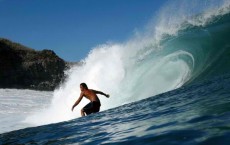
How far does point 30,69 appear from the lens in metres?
59.2

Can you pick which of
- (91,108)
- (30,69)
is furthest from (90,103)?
(30,69)

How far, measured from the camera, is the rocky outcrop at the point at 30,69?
54.5m

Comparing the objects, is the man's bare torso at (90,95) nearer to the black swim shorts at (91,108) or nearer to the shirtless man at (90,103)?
the shirtless man at (90,103)

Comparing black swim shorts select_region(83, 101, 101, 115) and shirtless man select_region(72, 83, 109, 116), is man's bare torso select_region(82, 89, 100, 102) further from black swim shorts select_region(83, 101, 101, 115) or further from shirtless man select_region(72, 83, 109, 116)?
black swim shorts select_region(83, 101, 101, 115)

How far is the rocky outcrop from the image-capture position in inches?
2147

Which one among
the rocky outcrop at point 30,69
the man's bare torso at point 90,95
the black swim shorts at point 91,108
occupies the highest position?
the rocky outcrop at point 30,69

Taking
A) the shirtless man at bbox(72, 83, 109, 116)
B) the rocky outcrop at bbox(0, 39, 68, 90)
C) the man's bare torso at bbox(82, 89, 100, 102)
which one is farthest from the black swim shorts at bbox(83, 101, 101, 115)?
the rocky outcrop at bbox(0, 39, 68, 90)

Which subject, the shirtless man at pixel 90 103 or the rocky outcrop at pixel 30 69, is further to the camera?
the rocky outcrop at pixel 30 69

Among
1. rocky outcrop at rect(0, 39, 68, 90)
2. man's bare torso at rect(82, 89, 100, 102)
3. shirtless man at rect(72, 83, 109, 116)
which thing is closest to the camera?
shirtless man at rect(72, 83, 109, 116)

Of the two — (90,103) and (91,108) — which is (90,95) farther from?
(91,108)

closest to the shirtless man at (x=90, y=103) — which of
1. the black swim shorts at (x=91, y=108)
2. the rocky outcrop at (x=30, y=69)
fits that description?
the black swim shorts at (x=91, y=108)

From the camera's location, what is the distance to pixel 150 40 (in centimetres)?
2005

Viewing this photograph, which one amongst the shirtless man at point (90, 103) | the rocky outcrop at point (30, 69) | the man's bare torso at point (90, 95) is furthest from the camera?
the rocky outcrop at point (30, 69)

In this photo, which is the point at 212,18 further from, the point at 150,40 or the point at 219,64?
the point at 219,64
